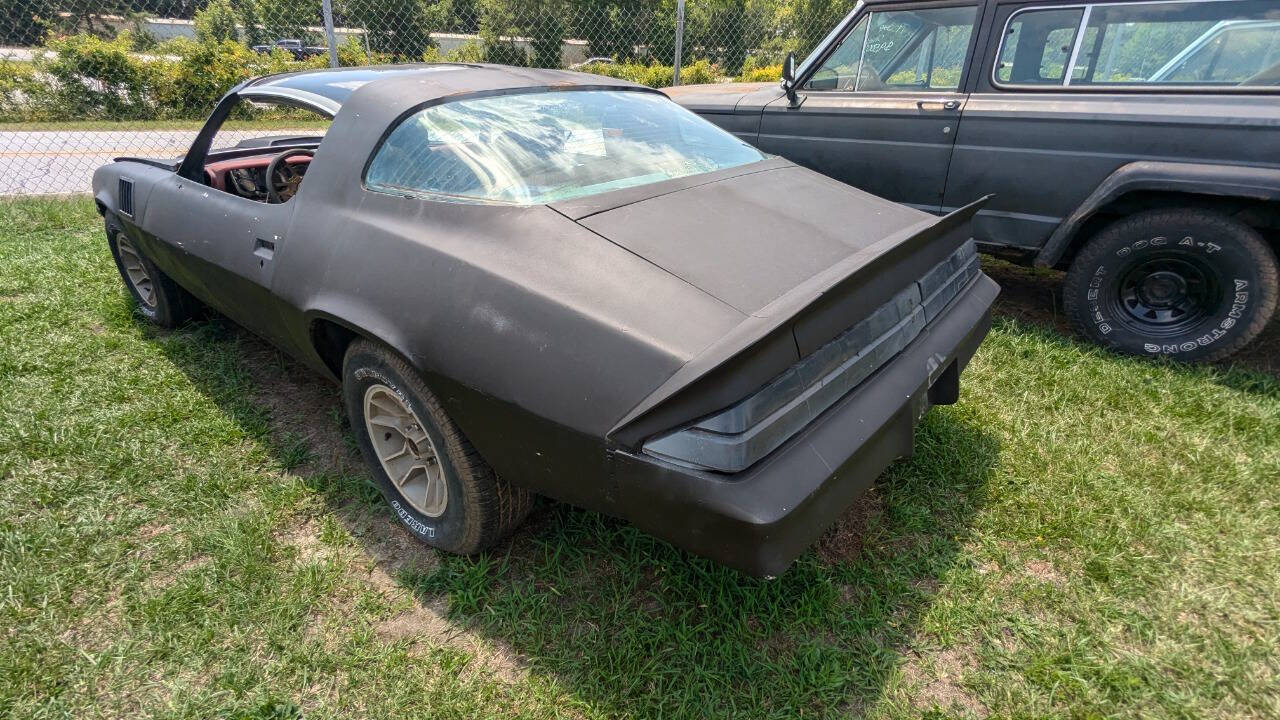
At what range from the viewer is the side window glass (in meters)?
3.52

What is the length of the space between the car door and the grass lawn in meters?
1.55

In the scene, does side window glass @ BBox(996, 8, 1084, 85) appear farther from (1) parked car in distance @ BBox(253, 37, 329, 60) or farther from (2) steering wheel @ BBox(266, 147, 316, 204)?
(1) parked car in distance @ BBox(253, 37, 329, 60)

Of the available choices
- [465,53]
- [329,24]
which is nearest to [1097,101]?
[329,24]

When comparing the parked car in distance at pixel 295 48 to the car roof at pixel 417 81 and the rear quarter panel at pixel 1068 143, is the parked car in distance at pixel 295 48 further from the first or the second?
the rear quarter panel at pixel 1068 143

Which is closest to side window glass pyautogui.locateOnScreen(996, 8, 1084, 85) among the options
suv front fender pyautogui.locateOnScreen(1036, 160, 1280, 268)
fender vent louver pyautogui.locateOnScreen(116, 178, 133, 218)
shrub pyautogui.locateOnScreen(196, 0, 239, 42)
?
suv front fender pyautogui.locateOnScreen(1036, 160, 1280, 268)

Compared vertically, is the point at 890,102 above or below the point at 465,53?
above

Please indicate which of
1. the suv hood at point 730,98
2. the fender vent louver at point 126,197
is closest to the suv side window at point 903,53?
the suv hood at point 730,98

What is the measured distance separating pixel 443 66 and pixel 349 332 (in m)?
1.25

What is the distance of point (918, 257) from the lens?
2.08 metres

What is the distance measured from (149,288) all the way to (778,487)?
12.9ft

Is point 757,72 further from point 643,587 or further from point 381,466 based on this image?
point 643,587

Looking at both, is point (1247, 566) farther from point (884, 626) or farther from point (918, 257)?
point (918, 257)

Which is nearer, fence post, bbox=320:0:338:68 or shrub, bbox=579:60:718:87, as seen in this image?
fence post, bbox=320:0:338:68

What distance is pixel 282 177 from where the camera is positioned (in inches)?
122
